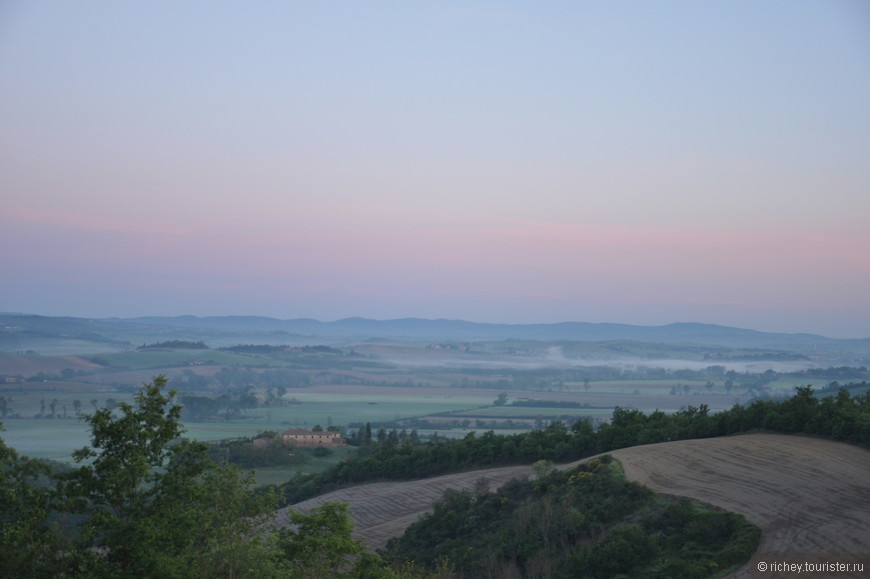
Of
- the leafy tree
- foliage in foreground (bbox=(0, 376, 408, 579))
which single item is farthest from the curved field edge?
the leafy tree

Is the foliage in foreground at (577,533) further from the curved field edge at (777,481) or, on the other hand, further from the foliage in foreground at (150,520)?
the foliage in foreground at (150,520)

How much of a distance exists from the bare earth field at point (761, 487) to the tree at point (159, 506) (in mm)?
4415

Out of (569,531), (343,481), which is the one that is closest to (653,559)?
(569,531)

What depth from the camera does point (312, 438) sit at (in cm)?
8612

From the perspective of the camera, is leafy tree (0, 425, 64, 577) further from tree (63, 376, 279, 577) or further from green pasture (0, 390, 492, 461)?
green pasture (0, 390, 492, 461)

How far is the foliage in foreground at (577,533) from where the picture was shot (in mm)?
24938

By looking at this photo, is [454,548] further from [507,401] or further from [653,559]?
[507,401]

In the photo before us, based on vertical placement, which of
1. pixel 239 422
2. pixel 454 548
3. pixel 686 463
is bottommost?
pixel 239 422

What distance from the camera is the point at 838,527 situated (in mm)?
25297

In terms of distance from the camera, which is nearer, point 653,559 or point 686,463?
point 653,559

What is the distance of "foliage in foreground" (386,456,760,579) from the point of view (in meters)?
24.9

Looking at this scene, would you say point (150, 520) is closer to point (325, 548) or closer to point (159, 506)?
point (159, 506)

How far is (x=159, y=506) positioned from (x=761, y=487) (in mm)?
23091

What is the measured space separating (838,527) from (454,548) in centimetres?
1418
